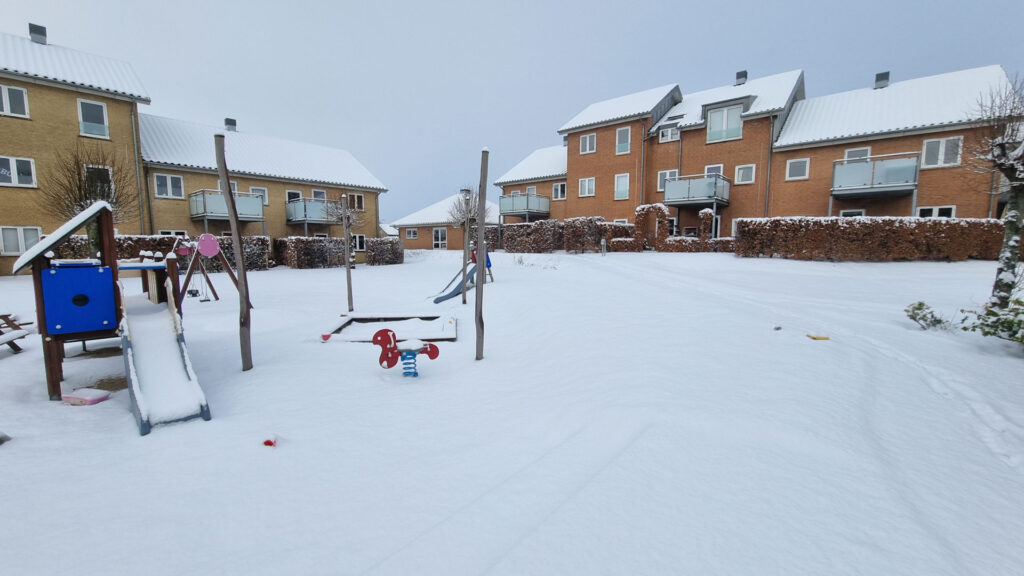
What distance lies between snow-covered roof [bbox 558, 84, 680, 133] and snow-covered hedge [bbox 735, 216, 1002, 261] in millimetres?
13774

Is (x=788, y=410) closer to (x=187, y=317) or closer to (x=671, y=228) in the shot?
(x=187, y=317)

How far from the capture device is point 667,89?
27609 mm

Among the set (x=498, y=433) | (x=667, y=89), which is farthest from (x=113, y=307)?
(x=667, y=89)

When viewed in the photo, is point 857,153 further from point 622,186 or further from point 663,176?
point 622,186

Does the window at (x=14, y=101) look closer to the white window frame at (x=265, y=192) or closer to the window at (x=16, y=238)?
the window at (x=16, y=238)

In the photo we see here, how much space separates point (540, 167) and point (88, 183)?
2625 centimetres

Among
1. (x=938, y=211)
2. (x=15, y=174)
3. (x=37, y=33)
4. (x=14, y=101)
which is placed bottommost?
(x=938, y=211)

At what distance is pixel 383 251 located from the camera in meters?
26.0

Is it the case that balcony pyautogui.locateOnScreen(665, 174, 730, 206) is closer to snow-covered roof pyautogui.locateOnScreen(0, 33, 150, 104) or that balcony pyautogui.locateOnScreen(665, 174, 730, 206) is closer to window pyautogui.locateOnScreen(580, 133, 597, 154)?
window pyautogui.locateOnScreen(580, 133, 597, 154)

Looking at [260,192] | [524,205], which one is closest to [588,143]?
[524,205]

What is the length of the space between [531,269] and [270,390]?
1302cm

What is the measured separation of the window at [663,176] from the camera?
2547cm

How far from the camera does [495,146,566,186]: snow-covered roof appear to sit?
32281mm

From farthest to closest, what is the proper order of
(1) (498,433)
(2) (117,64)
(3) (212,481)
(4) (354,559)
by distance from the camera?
(2) (117,64)
(1) (498,433)
(3) (212,481)
(4) (354,559)
